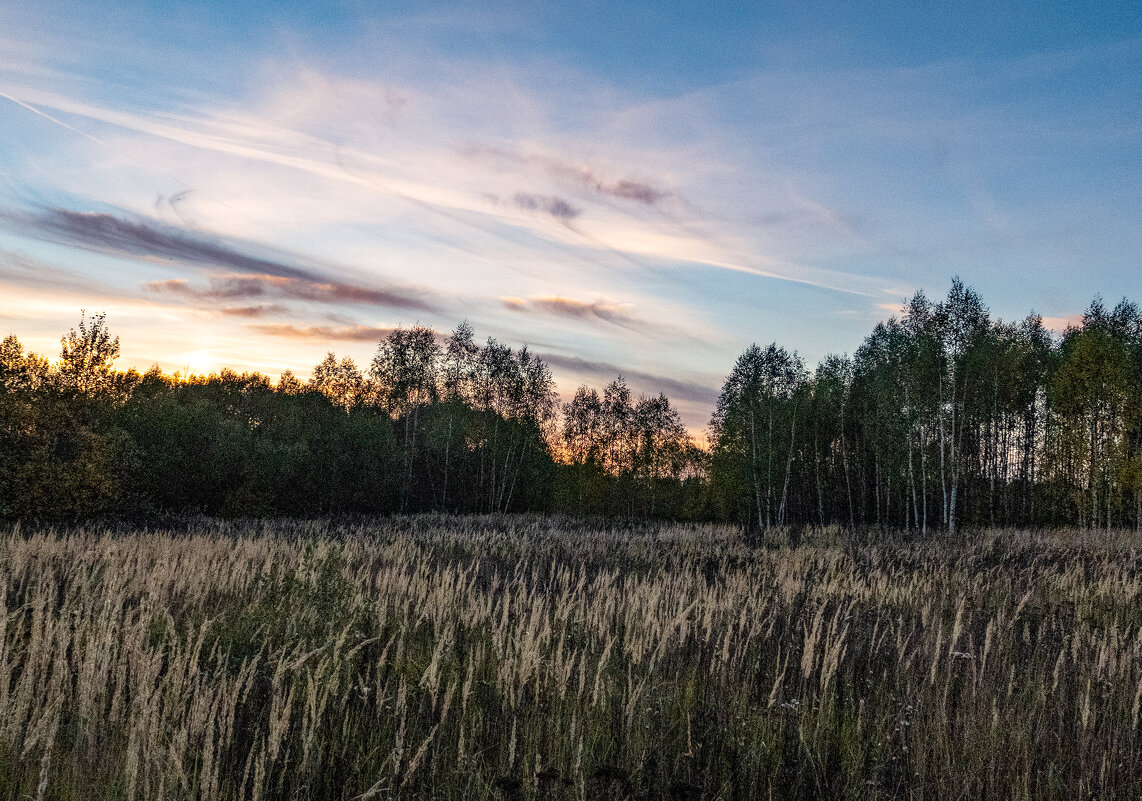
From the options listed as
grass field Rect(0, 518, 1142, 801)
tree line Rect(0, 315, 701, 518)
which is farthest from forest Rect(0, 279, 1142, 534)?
grass field Rect(0, 518, 1142, 801)

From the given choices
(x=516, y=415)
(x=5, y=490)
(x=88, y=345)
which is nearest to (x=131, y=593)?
(x=5, y=490)

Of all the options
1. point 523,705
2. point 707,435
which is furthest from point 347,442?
point 523,705

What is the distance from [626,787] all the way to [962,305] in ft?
105

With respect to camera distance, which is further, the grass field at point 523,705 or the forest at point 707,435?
A: the forest at point 707,435

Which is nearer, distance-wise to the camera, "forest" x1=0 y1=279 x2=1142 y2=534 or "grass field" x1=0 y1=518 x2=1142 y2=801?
"grass field" x1=0 y1=518 x2=1142 y2=801

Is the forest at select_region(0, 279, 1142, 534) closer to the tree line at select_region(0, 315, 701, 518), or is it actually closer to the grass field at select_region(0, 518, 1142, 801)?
the tree line at select_region(0, 315, 701, 518)

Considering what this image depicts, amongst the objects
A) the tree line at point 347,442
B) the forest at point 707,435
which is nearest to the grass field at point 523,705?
the forest at point 707,435

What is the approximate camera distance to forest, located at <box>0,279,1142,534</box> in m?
28.1

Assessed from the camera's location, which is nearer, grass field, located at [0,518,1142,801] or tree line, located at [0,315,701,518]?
grass field, located at [0,518,1142,801]

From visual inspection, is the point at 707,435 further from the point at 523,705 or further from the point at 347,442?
the point at 523,705

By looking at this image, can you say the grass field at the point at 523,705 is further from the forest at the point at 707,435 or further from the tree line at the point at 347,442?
the tree line at the point at 347,442

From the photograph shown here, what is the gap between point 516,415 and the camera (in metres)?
47.1

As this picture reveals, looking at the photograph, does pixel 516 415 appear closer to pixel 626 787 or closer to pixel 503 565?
pixel 503 565

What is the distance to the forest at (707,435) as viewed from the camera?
28109mm
